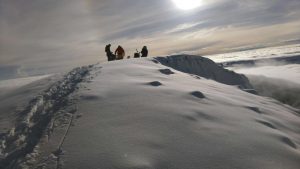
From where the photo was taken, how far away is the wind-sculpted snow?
2705 cm

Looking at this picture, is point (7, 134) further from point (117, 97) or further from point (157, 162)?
point (157, 162)

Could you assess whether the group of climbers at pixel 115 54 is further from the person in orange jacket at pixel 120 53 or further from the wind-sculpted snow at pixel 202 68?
the wind-sculpted snow at pixel 202 68

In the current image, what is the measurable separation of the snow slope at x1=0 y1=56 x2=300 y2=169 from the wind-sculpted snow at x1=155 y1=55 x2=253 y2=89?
1705 cm

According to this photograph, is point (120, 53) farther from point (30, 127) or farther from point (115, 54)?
point (30, 127)

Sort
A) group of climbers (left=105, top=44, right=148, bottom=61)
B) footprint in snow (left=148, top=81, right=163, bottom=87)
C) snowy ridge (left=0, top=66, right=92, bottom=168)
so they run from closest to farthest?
snowy ridge (left=0, top=66, right=92, bottom=168)
footprint in snow (left=148, top=81, right=163, bottom=87)
group of climbers (left=105, top=44, right=148, bottom=61)

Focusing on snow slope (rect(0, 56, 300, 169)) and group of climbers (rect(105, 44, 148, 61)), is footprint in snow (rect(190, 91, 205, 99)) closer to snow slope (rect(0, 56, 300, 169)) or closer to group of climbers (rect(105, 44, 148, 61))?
A: snow slope (rect(0, 56, 300, 169))

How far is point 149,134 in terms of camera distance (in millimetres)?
6195

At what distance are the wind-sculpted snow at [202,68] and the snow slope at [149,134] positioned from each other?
17048 mm

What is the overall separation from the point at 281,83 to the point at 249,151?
249 feet

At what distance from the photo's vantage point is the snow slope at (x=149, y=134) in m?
5.32

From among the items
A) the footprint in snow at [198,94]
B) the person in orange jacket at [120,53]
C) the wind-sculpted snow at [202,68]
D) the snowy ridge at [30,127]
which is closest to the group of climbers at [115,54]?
the person in orange jacket at [120,53]

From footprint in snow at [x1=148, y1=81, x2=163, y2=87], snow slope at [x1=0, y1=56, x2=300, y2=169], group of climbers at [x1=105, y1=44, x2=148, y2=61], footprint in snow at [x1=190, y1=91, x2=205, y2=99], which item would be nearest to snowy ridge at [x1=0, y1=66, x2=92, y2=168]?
snow slope at [x1=0, y1=56, x2=300, y2=169]

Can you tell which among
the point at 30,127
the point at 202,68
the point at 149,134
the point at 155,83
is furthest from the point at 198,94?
the point at 202,68

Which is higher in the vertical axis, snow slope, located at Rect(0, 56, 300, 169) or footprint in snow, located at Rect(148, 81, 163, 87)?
footprint in snow, located at Rect(148, 81, 163, 87)
